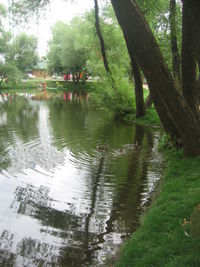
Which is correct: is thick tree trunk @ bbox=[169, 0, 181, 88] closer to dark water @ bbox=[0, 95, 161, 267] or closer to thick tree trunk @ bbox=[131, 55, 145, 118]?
dark water @ bbox=[0, 95, 161, 267]

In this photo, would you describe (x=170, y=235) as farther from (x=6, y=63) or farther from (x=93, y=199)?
(x=6, y=63)

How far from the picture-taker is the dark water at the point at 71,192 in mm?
5891

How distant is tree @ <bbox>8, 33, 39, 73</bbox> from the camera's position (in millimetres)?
59031

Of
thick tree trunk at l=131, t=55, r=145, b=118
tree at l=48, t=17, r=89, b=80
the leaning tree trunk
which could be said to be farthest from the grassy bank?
tree at l=48, t=17, r=89, b=80

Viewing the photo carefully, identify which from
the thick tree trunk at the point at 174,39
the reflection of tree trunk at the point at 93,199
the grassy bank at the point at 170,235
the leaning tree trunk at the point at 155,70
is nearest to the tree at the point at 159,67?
the leaning tree trunk at the point at 155,70

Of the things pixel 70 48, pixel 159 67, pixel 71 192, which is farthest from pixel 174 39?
pixel 70 48

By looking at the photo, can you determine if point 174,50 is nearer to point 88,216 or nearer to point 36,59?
point 88,216

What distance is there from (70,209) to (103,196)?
1.13m

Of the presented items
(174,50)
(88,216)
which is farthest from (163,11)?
(88,216)

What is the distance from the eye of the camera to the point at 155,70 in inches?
290

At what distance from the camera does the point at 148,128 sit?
58.5 feet

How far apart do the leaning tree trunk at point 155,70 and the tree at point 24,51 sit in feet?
175

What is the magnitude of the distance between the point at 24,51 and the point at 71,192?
56145 mm

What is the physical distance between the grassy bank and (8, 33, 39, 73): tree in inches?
2174
